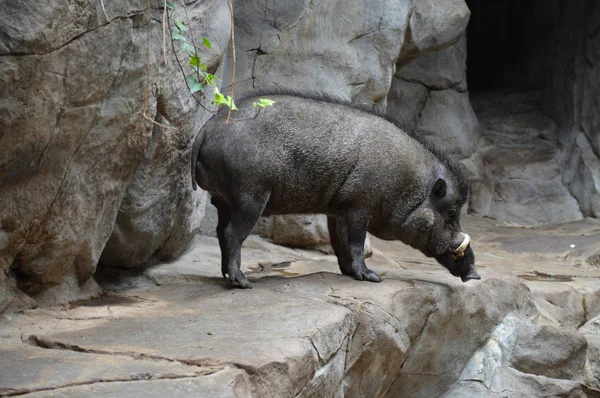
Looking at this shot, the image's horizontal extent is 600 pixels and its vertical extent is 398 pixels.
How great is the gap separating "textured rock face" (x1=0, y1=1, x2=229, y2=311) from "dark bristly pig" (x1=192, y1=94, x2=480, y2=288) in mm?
367

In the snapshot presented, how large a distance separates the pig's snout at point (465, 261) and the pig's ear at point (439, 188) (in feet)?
1.21

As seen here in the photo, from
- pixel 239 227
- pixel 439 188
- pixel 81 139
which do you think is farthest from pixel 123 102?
pixel 439 188

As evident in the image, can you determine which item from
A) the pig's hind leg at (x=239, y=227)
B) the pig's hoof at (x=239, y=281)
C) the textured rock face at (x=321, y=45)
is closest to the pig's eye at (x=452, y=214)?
the pig's hind leg at (x=239, y=227)

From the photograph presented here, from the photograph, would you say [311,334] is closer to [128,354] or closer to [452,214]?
[128,354]

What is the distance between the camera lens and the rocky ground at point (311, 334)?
3.69m

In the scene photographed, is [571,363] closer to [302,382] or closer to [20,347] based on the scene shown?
[302,382]

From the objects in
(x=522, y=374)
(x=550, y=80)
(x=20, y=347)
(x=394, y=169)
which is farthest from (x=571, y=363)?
(x=550, y=80)

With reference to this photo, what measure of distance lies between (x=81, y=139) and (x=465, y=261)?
9.79ft

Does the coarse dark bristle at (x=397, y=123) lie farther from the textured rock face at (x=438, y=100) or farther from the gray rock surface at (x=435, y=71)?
the gray rock surface at (x=435, y=71)

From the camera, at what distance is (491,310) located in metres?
6.48

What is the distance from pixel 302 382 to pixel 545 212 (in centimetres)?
801

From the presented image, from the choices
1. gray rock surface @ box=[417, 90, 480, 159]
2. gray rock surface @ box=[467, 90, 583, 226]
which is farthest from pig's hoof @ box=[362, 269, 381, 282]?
gray rock surface @ box=[417, 90, 480, 159]

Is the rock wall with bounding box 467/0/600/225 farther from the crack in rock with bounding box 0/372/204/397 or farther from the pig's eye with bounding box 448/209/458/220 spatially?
the crack in rock with bounding box 0/372/204/397

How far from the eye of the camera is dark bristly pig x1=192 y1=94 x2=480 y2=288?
554 cm
